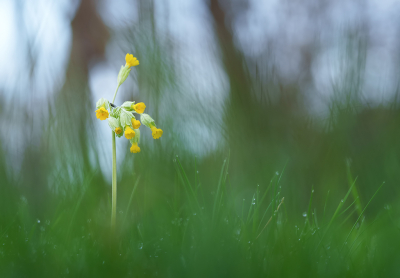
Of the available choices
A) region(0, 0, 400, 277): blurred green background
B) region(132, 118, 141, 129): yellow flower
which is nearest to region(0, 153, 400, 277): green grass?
region(0, 0, 400, 277): blurred green background

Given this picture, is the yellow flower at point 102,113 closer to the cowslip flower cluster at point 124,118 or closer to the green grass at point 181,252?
the cowslip flower cluster at point 124,118

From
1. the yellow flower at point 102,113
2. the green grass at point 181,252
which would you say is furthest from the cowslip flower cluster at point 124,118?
the green grass at point 181,252

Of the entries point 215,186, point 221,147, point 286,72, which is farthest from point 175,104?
point 286,72

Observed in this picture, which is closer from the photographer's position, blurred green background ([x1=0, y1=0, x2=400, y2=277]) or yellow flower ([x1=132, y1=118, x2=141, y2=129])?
blurred green background ([x1=0, y1=0, x2=400, y2=277])

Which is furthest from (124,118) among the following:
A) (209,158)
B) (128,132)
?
(209,158)

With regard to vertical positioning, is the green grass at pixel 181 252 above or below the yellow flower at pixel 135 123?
below

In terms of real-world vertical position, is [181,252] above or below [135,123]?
below

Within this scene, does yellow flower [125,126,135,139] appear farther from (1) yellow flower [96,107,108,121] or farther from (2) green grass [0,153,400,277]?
(2) green grass [0,153,400,277]

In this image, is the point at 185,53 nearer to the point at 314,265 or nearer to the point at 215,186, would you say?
the point at 215,186

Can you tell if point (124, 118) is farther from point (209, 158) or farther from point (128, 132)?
point (209, 158)

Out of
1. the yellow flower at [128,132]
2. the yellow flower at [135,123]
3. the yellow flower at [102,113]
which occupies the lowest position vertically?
the yellow flower at [128,132]

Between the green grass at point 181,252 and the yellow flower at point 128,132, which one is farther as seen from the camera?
the yellow flower at point 128,132

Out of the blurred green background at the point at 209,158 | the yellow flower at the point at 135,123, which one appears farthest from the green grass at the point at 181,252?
the yellow flower at the point at 135,123
